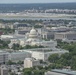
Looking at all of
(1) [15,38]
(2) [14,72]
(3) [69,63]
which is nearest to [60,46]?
(1) [15,38]

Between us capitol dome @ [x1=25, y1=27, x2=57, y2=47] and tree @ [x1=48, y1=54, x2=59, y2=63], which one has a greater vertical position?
us capitol dome @ [x1=25, y1=27, x2=57, y2=47]

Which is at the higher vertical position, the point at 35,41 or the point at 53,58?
the point at 35,41

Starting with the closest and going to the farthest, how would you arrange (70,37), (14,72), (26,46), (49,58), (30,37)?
(14,72) → (49,58) → (26,46) → (30,37) → (70,37)

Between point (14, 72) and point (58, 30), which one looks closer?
point (14, 72)

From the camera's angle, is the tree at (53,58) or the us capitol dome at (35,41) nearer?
the tree at (53,58)

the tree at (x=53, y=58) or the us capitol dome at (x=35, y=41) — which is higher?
the us capitol dome at (x=35, y=41)

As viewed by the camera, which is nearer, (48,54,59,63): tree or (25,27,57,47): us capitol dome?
(48,54,59,63): tree

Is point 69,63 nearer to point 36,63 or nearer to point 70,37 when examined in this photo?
point 36,63

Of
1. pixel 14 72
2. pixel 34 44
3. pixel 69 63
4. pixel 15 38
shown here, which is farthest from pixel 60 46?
pixel 14 72

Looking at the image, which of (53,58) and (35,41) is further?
(35,41)

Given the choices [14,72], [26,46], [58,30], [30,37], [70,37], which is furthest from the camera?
[58,30]
